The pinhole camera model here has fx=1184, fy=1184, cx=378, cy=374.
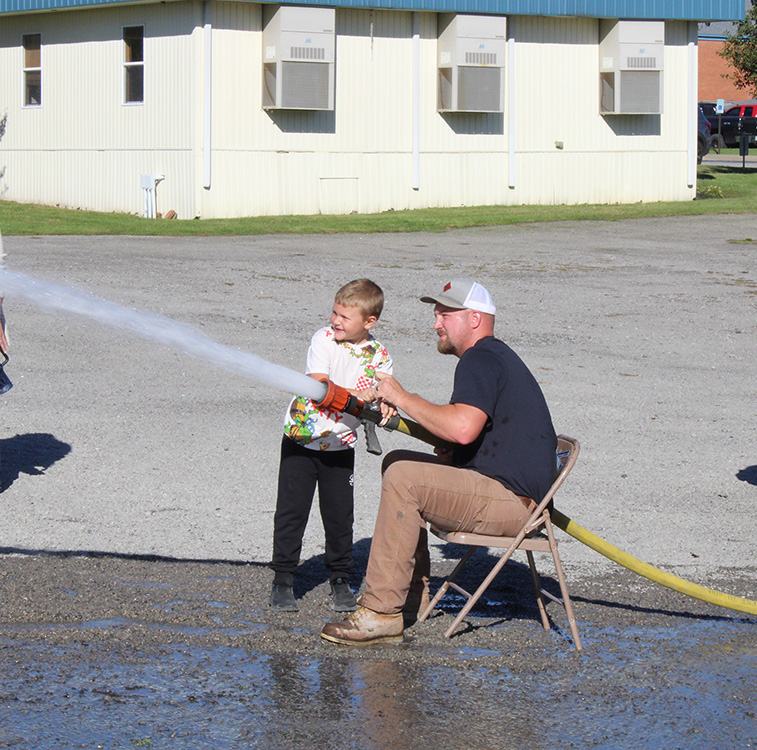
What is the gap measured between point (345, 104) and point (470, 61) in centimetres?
289

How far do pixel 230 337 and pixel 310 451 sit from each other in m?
6.78

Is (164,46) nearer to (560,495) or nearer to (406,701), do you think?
(560,495)

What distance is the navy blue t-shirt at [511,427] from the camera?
17.1ft

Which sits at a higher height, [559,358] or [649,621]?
[559,358]

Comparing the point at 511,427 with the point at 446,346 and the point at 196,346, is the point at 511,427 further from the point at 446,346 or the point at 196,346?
the point at 196,346

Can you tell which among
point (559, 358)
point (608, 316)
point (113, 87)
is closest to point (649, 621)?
point (559, 358)

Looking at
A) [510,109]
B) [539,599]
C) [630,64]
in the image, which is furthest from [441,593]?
[630,64]

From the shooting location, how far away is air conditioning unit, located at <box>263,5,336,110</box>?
23094mm

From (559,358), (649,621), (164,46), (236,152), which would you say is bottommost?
(649,621)

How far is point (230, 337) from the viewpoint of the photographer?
1223cm

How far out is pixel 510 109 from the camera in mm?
26250

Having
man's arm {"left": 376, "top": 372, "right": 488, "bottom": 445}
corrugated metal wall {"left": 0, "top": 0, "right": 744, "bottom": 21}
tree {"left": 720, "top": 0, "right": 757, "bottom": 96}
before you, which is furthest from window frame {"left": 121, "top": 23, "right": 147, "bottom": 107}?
man's arm {"left": 376, "top": 372, "right": 488, "bottom": 445}

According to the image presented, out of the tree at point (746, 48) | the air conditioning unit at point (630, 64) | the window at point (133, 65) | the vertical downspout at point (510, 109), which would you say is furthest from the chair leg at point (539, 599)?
the tree at point (746, 48)

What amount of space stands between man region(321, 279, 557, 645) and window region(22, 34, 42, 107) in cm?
2292
